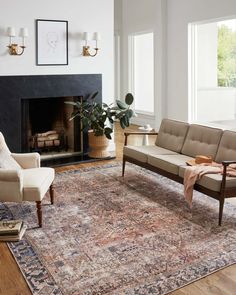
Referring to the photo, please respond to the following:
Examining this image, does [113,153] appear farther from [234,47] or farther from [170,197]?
[234,47]

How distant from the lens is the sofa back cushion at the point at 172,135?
511cm

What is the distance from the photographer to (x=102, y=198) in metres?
4.52

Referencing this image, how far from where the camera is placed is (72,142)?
22.1ft

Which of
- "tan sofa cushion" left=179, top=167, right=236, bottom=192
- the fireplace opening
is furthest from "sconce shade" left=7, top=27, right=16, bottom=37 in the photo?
"tan sofa cushion" left=179, top=167, right=236, bottom=192

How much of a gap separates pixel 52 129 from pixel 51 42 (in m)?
1.50

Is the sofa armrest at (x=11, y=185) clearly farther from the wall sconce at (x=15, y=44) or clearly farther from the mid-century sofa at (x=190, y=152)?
the wall sconce at (x=15, y=44)

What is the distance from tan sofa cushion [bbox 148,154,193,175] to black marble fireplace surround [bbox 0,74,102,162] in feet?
7.04

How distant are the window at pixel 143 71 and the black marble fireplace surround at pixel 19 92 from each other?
165 inches

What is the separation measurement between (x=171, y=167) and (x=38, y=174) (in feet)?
4.94

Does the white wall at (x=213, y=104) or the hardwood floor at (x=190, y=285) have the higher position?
the white wall at (x=213, y=104)

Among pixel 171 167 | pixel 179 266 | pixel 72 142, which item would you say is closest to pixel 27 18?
pixel 72 142

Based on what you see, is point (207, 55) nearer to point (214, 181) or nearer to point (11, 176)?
point (214, 181)

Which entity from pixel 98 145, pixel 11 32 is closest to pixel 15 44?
pixel 11 32

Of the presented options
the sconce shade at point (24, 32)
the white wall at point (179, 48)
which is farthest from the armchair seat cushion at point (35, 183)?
the white wall at point (179, 48)
